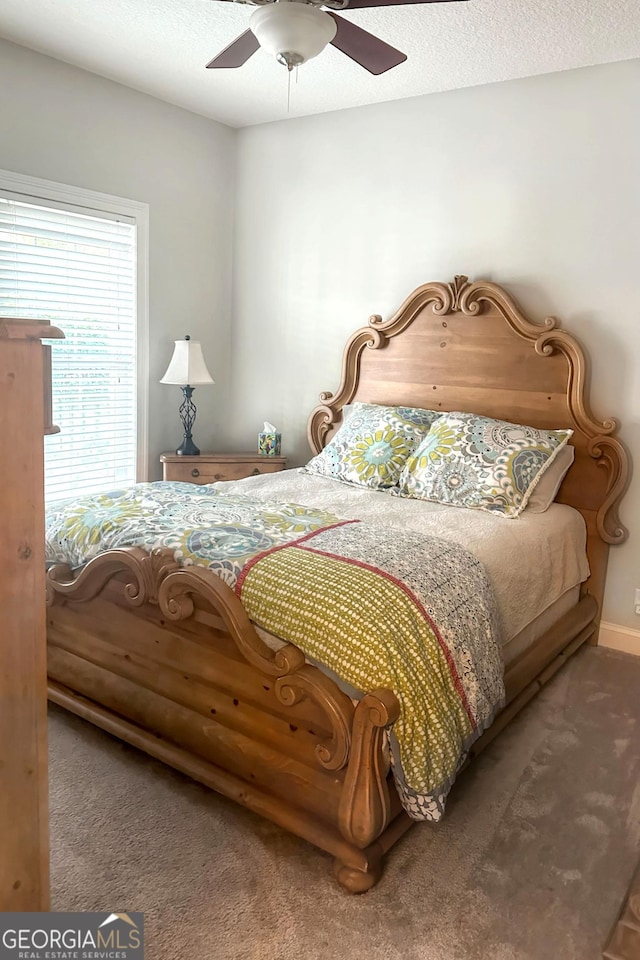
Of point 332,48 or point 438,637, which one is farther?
point 332,48

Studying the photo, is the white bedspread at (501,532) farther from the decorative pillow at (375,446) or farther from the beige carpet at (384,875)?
the beige carpet at (384,875)

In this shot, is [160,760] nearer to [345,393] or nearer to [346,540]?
[346,540]

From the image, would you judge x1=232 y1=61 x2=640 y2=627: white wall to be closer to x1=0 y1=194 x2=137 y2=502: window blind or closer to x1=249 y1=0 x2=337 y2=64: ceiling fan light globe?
x1=0 y1=194 x2=137 y2=502: window blind

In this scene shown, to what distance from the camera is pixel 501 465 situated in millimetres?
3088

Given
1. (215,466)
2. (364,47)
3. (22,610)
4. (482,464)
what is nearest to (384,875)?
(22,610)

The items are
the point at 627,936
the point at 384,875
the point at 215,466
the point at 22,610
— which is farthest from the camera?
the point at 215,466

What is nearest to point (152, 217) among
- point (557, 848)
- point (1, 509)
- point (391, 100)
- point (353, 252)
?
point (353, 252)

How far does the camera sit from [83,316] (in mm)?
3750

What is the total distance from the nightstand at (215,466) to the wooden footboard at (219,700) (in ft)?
4.95

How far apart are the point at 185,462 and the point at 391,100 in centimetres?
226

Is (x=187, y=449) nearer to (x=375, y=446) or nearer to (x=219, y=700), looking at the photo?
(x=375, y=446)

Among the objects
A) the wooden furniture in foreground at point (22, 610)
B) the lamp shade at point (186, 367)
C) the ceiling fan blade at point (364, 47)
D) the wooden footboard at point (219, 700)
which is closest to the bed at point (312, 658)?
the wooden footboard at point (219, 700)

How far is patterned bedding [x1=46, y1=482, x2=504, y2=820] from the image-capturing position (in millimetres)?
1854

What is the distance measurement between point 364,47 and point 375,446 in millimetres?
1706
